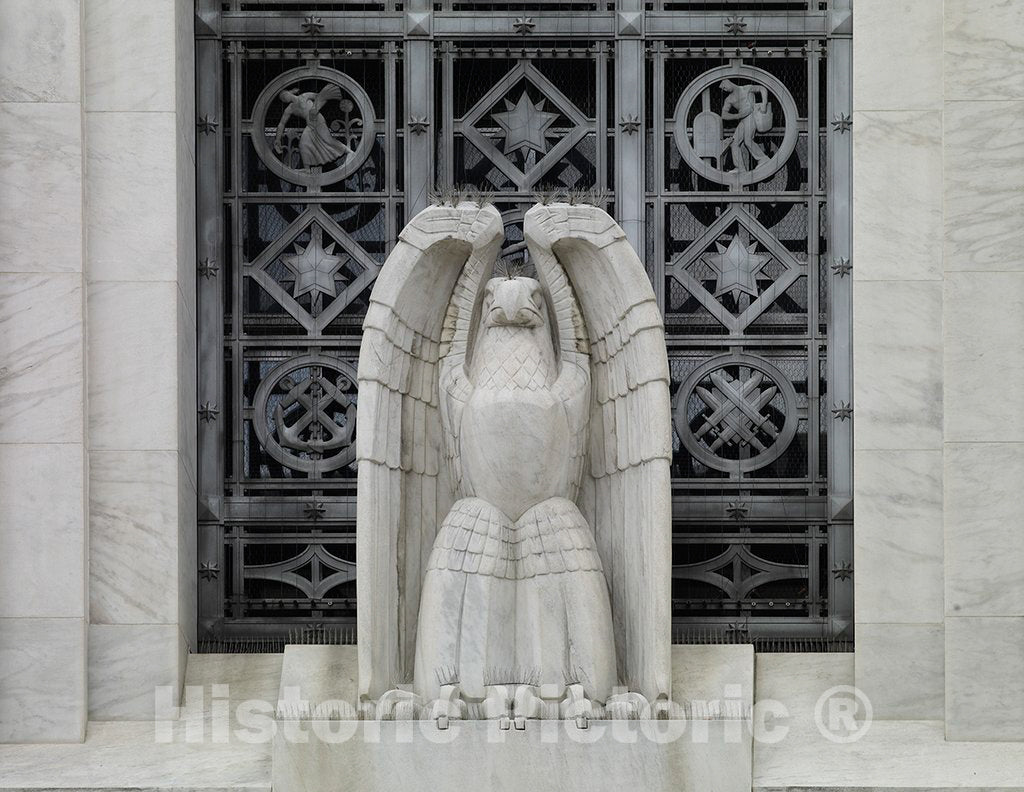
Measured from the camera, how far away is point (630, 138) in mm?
10992

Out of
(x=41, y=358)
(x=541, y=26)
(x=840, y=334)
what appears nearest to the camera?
(x=41, y=358)

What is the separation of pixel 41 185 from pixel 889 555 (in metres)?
4.57

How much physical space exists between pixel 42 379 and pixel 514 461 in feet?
7.86

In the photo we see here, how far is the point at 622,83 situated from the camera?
434 inches

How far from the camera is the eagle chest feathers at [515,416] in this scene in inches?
376

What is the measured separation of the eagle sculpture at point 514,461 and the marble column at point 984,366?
1.53 metres

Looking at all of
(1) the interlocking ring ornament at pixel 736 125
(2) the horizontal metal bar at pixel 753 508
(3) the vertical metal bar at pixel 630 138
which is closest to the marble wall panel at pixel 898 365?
(2) the horizontal metal bar at pixel 753 508

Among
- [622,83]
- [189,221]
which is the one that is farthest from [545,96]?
[189,221]

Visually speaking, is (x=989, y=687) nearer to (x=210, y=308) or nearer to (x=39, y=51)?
(x=210, y=308)

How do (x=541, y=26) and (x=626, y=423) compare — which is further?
(x=541, y=26)

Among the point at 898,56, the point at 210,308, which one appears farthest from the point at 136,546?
the point at 898,56

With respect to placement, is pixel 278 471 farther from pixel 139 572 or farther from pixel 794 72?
pixel 794 72

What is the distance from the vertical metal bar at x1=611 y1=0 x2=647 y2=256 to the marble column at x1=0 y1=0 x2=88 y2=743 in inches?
111

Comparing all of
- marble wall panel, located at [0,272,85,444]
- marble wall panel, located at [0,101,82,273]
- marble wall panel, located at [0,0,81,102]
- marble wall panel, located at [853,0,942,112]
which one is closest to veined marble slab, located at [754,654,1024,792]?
marble wall panel, located at [853,0,942,112]
